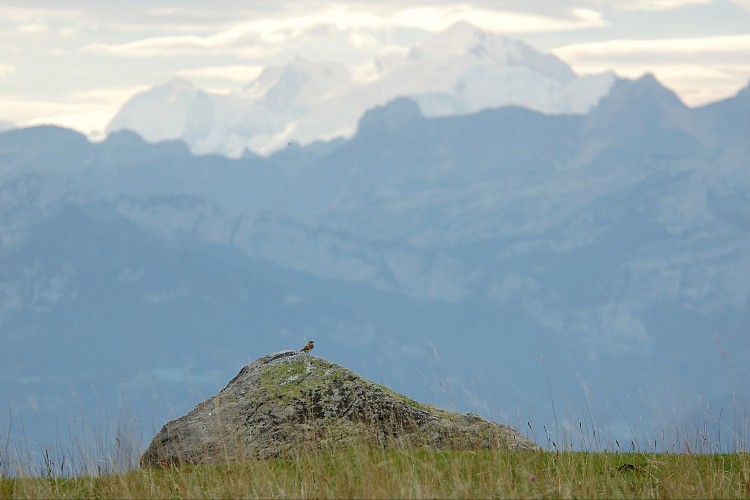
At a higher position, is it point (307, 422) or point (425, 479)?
point (307, 422)

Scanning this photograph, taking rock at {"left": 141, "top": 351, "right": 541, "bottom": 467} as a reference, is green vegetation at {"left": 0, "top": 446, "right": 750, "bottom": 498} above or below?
below

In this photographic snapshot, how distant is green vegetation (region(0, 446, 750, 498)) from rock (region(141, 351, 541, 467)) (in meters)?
A: 0.99

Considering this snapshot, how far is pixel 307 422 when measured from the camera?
53.5ft

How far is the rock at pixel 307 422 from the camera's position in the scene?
15.9 m

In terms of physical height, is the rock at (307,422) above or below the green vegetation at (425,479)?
above

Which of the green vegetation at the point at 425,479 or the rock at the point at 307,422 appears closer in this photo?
the green vegetation at the point at 425,479

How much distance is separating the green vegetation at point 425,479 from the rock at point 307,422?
99cm

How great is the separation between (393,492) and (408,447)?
148 inches

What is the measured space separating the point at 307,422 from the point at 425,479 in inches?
186

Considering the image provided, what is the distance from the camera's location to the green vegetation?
11.9 metres

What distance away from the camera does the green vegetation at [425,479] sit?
11898mm

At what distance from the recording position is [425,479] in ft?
39.2

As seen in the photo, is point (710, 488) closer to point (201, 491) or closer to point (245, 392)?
point (201, 491)

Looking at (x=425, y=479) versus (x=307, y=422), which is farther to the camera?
(x=307, y=422)
